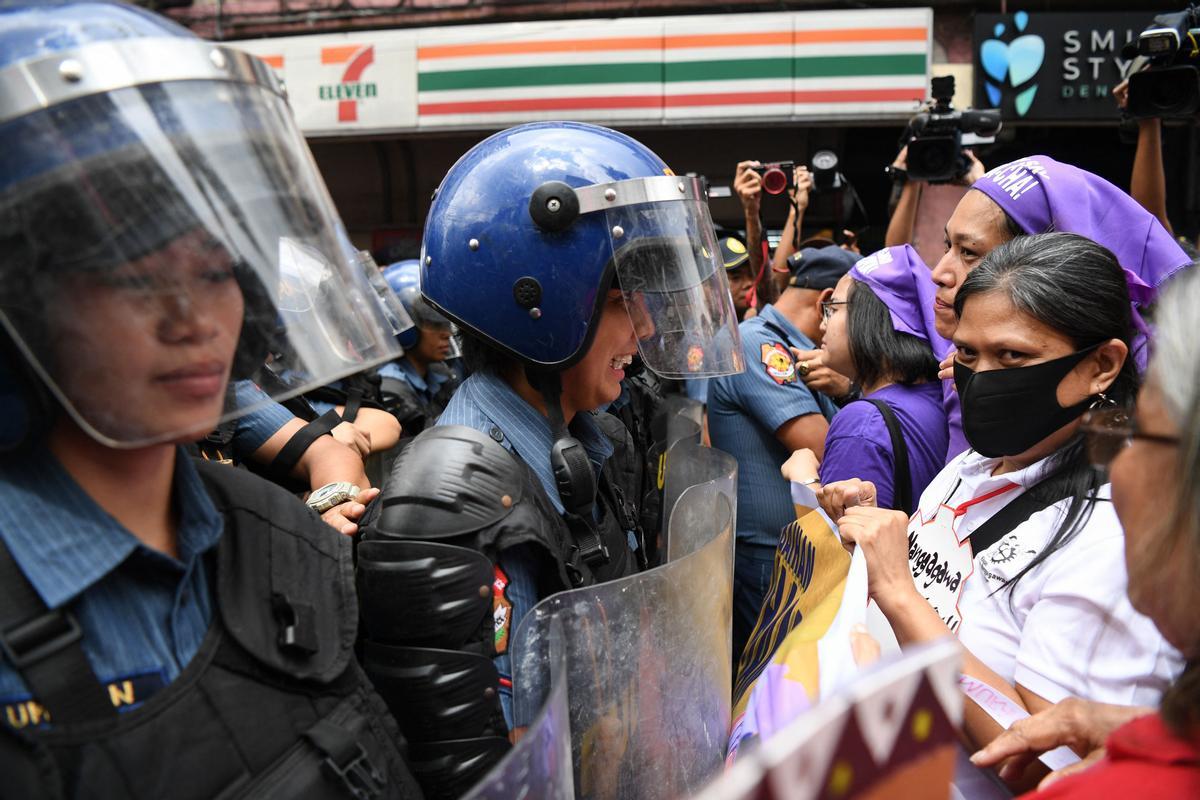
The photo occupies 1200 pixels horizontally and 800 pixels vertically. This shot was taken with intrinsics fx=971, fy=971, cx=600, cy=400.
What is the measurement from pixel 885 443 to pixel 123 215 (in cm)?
200

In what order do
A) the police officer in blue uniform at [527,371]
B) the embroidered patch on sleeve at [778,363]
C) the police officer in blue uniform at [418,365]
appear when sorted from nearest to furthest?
1. the police officer in blue uniform at [527,371]
2. the embroidered patch on sleeve at [778,363]
3. the police officer in blue uniform at [418,365]

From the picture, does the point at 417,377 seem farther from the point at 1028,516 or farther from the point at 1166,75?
the point at 1028,516

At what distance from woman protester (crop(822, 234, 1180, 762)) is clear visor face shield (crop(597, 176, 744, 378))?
0.44 meters

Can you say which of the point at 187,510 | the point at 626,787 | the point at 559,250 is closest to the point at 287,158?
the point at 187,510

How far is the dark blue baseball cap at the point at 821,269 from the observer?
407cm

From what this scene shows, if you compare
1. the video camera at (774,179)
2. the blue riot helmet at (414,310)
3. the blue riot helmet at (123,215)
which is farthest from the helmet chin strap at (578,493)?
the video camera at (774,179)

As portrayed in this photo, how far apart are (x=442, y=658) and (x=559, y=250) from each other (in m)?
0.79

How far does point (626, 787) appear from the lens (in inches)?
58.2

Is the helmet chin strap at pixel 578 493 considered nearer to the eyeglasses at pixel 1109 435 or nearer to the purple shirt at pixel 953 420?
Result: the eyeglasses at pixel 1109 435

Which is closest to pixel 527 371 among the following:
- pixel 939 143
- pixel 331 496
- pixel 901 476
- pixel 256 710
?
pixel 331 496

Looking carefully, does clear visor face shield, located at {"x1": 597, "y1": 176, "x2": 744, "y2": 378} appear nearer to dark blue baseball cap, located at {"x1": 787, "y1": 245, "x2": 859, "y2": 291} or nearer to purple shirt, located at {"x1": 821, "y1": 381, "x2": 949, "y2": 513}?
purple shirt, located at {"x1": 821, "y1": 381, "x2": 949, "y2": 513}

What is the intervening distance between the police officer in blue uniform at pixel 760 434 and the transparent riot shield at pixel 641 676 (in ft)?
5.44

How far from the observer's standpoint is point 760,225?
4844 millimetres

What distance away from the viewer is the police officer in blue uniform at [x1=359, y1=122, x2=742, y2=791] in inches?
58.6
